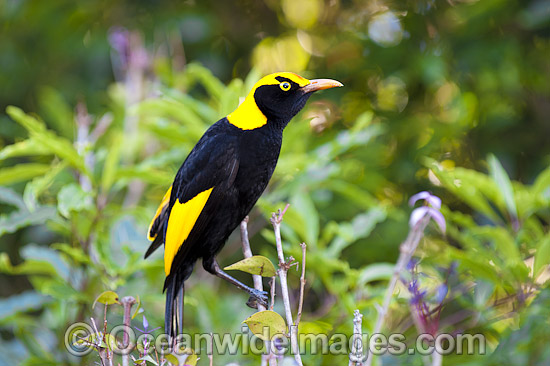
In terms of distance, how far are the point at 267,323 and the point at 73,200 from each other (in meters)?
1.07

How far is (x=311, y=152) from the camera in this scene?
264 cm

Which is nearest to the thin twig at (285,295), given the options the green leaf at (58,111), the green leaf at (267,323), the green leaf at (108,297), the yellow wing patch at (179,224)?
the green leaf at (267,323)

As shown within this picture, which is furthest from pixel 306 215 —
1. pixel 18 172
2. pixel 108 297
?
pixel 108 297

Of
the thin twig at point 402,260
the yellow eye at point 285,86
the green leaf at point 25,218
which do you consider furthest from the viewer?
the green leaf at point 25,218

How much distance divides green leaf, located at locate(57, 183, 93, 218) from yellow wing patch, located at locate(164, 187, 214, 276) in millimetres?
470

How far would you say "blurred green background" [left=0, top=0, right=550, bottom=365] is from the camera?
7.41 ft

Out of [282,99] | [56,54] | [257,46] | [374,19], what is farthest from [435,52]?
[56,54]

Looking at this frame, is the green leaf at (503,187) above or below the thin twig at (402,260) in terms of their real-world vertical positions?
above

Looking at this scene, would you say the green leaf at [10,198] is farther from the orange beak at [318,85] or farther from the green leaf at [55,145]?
the orange beak at [318,85]

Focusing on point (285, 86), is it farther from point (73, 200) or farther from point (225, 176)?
point (73, 200)

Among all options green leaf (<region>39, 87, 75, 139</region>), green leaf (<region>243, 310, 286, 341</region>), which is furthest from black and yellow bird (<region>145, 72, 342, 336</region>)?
green leaf (<region>39, 87, 75, 139</region>)

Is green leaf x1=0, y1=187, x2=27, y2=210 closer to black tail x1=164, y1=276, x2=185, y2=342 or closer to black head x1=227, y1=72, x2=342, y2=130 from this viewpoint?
black tail x1=164, y1=276, x2=185, y2=342

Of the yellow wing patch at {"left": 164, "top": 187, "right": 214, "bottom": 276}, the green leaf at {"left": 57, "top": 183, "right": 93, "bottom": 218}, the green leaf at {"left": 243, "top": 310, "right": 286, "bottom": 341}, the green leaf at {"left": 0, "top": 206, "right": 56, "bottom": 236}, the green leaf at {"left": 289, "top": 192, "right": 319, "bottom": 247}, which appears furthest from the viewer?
the green leaf at {"left": 289, "top": 192, "right": 319, "bottom": 247}

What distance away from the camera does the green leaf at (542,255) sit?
2.09m
